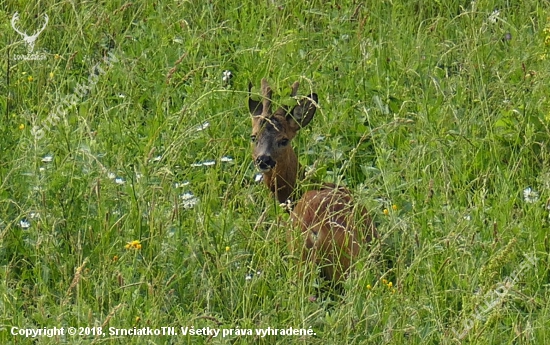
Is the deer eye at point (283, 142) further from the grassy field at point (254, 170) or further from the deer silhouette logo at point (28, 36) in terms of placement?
the deer silhouette logo at point (28, 36)

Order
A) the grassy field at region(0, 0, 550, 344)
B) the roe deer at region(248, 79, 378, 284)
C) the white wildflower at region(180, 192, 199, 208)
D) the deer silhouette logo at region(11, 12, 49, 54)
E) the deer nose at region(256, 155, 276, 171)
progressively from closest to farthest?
the grassy field at region(0, 0, 550, 344)
the roe deer at region(248, 79, 378, 284)
the white wildflower at region(180, 192, 199, 208)
the deer nose at region(256, 155, 276, 171)
the deer silhouette logo at region(11, 12, 49, 54)

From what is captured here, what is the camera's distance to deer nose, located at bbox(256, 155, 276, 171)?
5.98 m

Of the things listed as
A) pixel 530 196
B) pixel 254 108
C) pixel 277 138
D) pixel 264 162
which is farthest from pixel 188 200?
pixel 530 196

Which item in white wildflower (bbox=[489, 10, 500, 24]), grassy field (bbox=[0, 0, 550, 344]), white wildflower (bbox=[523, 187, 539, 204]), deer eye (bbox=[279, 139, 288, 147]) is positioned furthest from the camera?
white wildflower (bbox=[489, 10, 500, 24])

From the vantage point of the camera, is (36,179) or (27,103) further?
(27,103)

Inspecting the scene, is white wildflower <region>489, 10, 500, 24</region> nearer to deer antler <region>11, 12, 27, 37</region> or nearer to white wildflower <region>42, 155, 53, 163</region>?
deer antler <region>11, 12, 27, 37</region>

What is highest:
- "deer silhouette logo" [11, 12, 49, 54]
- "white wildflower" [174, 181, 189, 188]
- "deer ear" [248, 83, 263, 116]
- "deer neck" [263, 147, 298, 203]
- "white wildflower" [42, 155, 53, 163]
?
"white wildflower" [42, 155, 53, 163]

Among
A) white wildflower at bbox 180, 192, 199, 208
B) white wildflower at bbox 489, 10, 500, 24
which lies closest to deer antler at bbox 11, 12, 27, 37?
white wildflower at bbox 180, 192, 199, 208

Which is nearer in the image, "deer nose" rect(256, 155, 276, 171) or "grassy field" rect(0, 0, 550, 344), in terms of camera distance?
"grassy field" rect(0, 0, 550, 344)

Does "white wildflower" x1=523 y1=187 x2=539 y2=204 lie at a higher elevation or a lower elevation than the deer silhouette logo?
higher

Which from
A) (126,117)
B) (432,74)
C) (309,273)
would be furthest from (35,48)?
(309,273)

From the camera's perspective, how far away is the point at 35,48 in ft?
23.6

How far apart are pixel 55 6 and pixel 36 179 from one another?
281 cm

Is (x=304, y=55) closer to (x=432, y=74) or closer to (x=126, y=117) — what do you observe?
(x=432, y=74)
